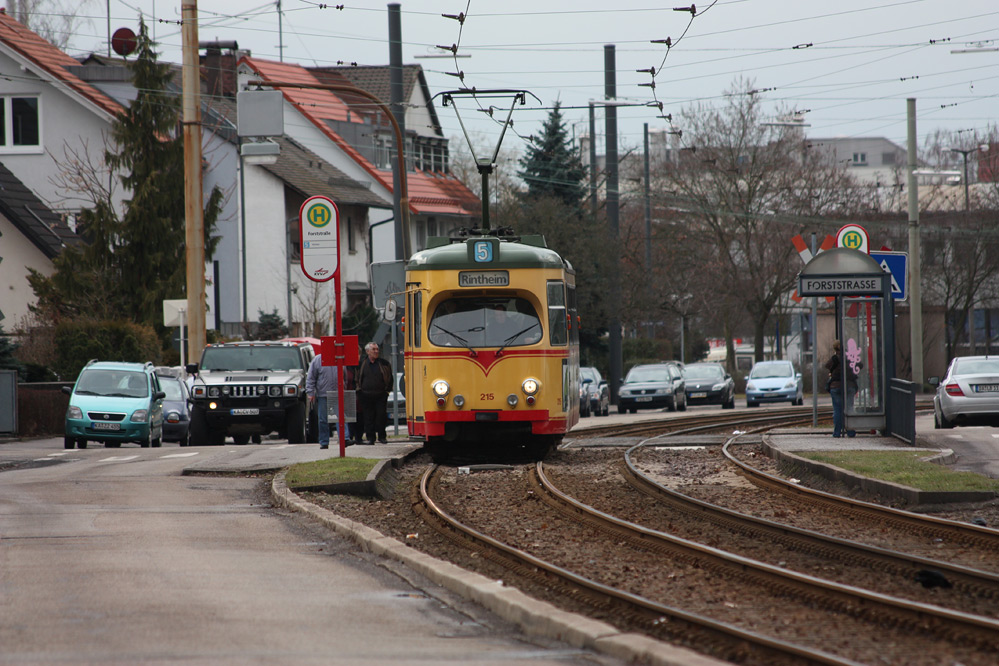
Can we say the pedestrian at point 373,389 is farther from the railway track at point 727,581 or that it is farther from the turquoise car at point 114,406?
the railway track at point 727,581

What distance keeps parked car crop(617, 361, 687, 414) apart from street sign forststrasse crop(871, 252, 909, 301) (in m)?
20.4

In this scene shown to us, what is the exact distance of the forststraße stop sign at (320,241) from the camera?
17.2m

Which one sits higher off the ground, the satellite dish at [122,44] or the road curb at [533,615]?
the satellite dish at [122,44]

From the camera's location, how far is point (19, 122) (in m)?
49.7

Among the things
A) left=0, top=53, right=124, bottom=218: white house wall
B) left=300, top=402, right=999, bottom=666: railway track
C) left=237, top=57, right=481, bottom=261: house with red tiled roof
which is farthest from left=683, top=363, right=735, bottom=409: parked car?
left=300, top=402, right=999, bottom=666: railway track

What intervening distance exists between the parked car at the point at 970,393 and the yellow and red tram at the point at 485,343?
384 inches

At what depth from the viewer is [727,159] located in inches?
2354

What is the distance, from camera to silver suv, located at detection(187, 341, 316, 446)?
26359 mm

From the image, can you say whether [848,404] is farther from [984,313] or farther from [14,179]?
[984,313]

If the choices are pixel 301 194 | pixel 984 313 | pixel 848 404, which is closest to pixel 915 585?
pixel 848 404

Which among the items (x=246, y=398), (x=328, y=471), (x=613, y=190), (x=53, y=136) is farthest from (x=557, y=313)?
(x=53, y=136)

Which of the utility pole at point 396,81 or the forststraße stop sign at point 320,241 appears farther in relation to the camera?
the utility pole at point 396,81

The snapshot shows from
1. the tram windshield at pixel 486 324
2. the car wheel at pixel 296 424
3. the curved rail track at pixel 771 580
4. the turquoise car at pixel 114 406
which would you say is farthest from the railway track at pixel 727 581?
the turquoise car at pixel 114 406

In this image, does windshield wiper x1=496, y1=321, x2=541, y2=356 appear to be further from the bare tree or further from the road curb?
the bare tree
